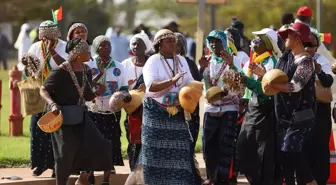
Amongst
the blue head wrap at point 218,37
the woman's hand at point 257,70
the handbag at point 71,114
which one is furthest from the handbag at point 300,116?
the handbag at point 71,114

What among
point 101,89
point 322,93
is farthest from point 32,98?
point 322,93

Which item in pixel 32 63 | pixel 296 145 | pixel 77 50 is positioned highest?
pixel 77 50

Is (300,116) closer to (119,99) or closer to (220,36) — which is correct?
(220,36)

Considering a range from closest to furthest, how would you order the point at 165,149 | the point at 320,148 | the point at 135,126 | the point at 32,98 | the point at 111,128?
the point at 165,149, the point at 320,148, the point at 135,126, the point at 111,128, the point at 32,98

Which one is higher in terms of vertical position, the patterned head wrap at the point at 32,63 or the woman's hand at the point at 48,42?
the woman's hand at the point at 48,42

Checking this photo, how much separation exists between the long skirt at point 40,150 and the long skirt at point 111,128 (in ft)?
2.01

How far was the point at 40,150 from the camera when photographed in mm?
13461

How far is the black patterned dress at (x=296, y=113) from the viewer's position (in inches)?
447

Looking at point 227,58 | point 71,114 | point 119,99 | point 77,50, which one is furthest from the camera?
point 227,58

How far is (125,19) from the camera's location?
3337 inches

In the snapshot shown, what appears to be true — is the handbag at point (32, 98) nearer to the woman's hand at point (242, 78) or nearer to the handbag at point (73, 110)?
the handbag at point (73, 110)

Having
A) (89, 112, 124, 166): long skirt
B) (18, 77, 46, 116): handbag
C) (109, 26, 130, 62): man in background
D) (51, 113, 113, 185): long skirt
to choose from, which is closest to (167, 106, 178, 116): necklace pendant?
(51, 113, 113, 185): long skirt

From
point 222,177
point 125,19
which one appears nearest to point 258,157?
point 222,177

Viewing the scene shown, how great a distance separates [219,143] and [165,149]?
1334 millimetres
